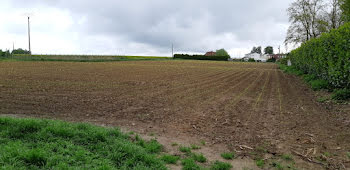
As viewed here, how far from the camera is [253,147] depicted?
4.84m

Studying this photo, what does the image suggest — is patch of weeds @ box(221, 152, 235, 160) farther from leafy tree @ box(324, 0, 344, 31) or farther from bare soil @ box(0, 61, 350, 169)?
leafy tree @ box(324, 0, 344, 31)

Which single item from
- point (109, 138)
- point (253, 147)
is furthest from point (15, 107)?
point (253, 147)

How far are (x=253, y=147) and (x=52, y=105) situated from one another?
6739 mm

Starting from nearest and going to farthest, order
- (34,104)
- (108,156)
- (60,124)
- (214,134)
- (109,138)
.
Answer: (108,156), (109,138), (60,124), (214,134), (34,104)

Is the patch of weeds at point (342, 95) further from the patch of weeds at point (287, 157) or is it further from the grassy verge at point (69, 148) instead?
the grassy verge at point (69, 148)

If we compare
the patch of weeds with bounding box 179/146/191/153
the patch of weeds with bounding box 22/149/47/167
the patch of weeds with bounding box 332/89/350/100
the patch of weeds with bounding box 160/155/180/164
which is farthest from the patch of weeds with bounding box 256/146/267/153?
the patch of weeds with bounding box 332/89/350/100

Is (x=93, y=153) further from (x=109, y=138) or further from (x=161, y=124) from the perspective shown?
(x=161, y=124)

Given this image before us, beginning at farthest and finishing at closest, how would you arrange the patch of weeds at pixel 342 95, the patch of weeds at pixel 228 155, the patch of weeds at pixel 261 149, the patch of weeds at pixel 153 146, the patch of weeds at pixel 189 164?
the patch of weeds at pixel 342 95 < the patch of weeds at pixel 261 149 < the patch of weeds at pixel 153 146 < the patch of weeds at pixel 228 155 < the patch of weeds at pixel 189 164

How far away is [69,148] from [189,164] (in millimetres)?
2123

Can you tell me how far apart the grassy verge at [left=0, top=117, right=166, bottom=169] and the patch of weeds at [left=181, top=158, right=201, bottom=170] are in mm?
401

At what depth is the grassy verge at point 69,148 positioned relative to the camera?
3576 mm

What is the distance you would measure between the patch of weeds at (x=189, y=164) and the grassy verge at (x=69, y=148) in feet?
1.31

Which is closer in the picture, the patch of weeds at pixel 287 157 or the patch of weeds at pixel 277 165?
the patch of weeds at pixel 277 165

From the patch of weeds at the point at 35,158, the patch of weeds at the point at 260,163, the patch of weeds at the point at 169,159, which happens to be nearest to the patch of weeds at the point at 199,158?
the patch of weeds at the point at 169,159
